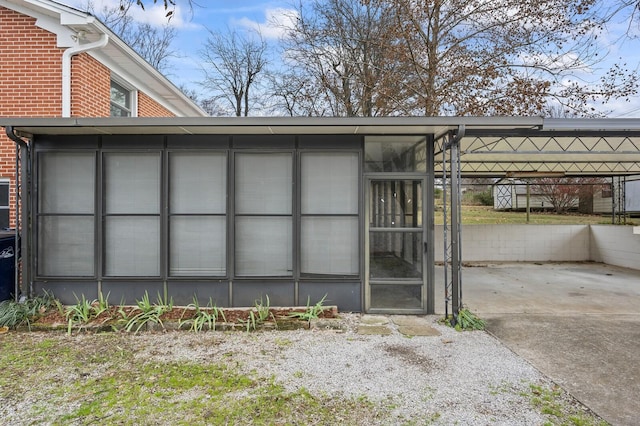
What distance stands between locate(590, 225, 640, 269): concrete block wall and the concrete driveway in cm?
65

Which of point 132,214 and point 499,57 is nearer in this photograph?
point 132,214

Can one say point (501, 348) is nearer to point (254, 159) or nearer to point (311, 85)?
point (254, 159)

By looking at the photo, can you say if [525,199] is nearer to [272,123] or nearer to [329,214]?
[329,214]

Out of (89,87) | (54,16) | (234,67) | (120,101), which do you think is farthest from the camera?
(234,67)

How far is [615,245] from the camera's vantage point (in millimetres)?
10539

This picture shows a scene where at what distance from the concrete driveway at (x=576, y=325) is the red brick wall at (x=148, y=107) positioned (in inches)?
311

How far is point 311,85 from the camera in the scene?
49.2ft

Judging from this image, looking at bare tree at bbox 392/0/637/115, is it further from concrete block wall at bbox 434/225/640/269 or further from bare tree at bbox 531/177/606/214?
bare tree at bbox 531/177/606/214

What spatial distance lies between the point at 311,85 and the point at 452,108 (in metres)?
5.90

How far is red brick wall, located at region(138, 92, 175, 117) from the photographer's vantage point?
870 centimetres

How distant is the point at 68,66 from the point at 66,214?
257cm

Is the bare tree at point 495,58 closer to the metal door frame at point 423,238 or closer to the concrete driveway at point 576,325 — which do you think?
the concrete driveway at point 576,325

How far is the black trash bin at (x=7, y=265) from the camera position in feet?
17.5

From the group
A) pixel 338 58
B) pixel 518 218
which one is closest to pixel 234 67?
pixel 338 58
